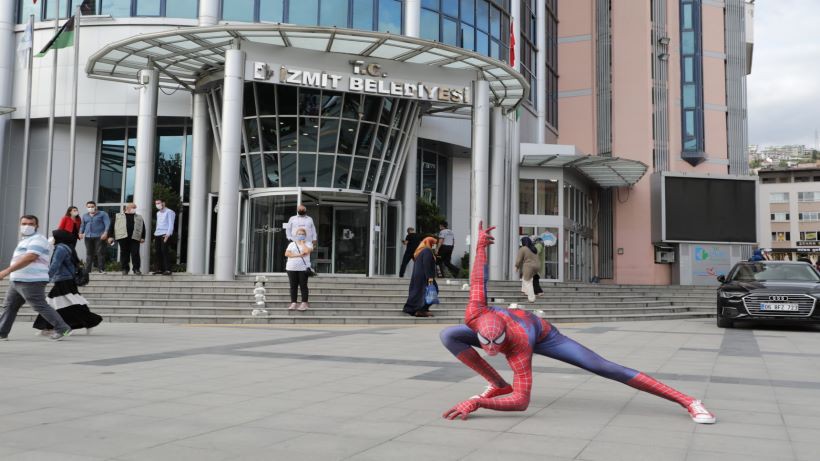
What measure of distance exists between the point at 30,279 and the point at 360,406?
237 inches

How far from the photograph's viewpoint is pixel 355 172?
22.0 metres

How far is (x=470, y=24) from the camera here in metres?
26.0

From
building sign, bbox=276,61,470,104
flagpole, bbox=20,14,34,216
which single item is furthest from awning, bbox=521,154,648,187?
flagpole, bbox=20,14,34,216

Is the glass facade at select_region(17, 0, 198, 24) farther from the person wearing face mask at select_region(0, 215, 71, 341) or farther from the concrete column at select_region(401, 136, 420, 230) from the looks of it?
the person wearing face mask at select_region(0, 215, 71, 341)

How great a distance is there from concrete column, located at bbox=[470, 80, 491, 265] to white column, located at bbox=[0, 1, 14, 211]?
1466 centimetres

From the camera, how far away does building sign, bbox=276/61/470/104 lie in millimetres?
19188

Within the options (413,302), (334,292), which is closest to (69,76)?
(334,292)

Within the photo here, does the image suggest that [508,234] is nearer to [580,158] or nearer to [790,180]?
[580,158]

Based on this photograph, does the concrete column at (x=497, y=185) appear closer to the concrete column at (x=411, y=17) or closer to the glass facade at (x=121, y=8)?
the concrete column at (x=411, y=17)

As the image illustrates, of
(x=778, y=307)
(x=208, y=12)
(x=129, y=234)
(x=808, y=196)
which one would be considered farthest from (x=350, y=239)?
(x=808, y=196)

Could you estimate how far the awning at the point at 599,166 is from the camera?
26.9 meters

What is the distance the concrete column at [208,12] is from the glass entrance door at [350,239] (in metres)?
7.29

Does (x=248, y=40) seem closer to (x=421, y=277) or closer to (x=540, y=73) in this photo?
(x=421, y=277)

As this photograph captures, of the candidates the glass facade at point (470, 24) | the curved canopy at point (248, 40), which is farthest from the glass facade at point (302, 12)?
the curved canopy at point (248, 40)
